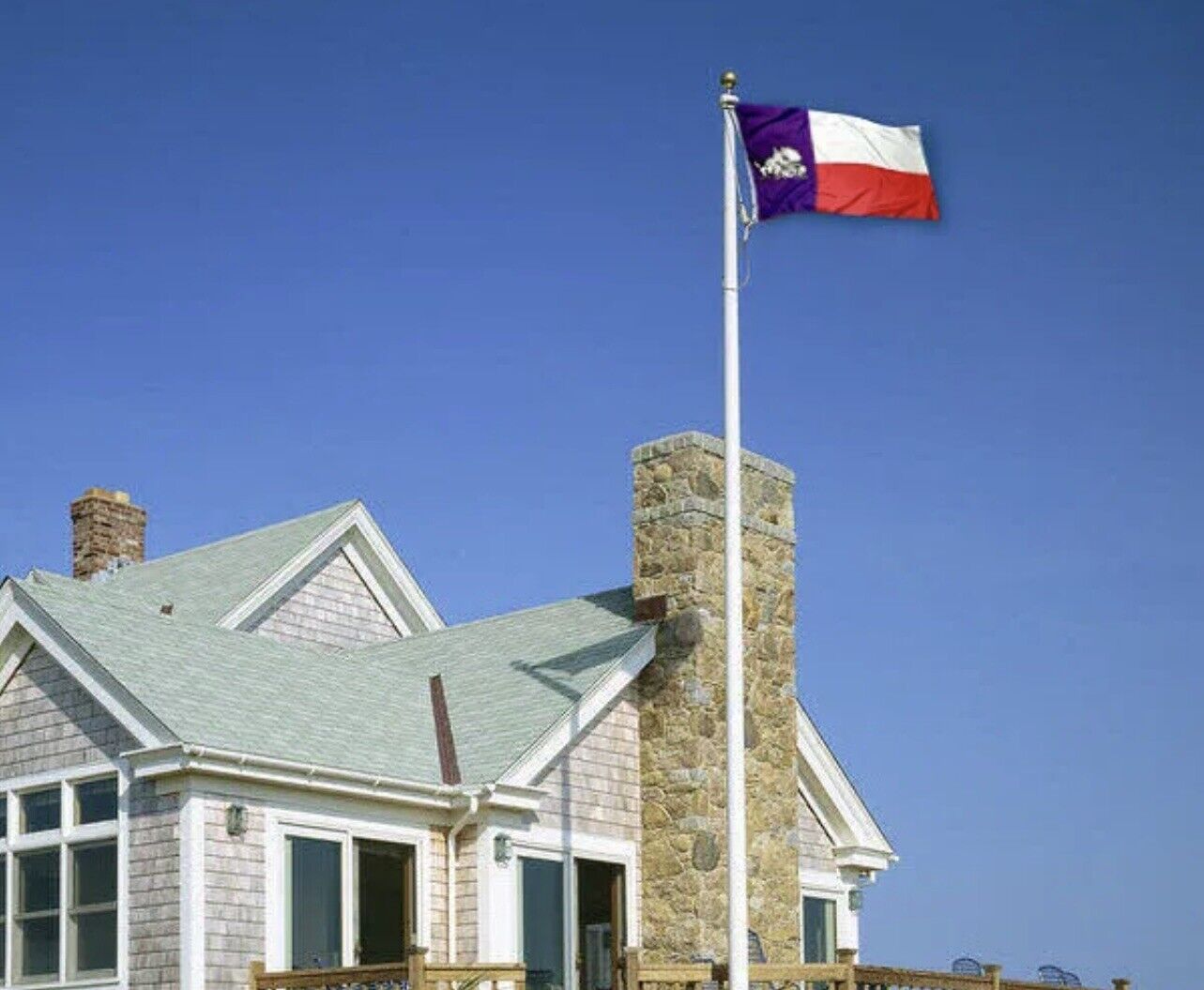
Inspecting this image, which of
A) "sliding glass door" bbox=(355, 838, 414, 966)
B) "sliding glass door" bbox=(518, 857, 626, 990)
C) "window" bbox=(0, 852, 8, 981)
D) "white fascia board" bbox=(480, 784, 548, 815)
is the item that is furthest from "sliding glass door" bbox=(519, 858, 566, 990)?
"window" bbox=(0, 852, 8, 981)

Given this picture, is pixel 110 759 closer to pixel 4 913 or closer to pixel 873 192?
pixel 4 913

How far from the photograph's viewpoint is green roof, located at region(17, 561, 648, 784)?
19.4m

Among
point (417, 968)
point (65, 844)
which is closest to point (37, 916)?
point (65, 844)

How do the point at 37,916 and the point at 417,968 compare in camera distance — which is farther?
the point at 37,916

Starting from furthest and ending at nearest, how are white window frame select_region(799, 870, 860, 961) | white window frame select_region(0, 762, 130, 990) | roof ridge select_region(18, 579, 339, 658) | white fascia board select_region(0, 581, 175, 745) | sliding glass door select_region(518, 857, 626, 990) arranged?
white window frame select_region(799, 870, 860, 961) → sliding glass door select_region(518, 857, 626, 990) → roof ridge select_region(18, 579, 339, 658) → white window frame select_region(0, 762, 130, 990) → white fascia board select_region(0, 581, 175, 745)

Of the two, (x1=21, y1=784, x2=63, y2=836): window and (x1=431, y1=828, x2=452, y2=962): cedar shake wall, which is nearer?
(x1=21, y1=784, x2=63, y2=836): window

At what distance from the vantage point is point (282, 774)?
739 inches

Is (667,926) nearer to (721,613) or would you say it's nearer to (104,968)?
(721,613)

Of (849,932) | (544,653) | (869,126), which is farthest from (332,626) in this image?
(869,126)

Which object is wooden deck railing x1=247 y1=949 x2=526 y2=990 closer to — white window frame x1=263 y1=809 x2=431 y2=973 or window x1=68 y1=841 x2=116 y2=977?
white window frame x1=263 y1=809 x2=431 y2=973

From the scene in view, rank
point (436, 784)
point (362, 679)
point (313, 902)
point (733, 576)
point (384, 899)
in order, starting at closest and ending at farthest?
point (733, 576)
point (313, 902)
point (384, 899)
point (436, 784)
point (362, 679)

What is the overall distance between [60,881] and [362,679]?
13.5 ft

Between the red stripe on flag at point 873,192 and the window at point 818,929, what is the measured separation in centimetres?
984

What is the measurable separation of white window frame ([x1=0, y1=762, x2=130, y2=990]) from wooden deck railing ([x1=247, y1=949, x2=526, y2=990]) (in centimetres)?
141
